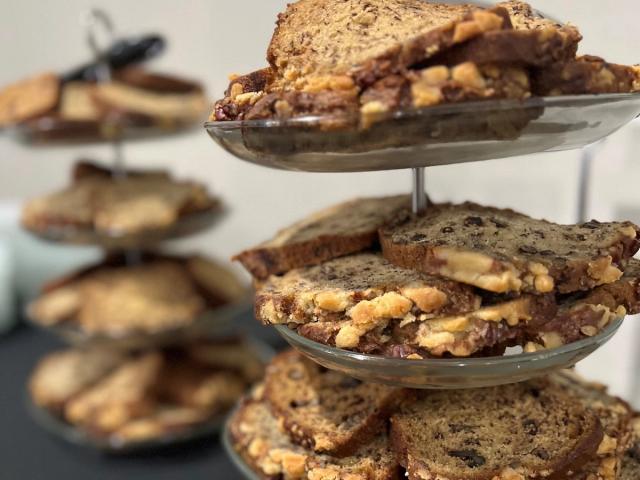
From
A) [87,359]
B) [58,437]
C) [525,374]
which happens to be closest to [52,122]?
[87,359]

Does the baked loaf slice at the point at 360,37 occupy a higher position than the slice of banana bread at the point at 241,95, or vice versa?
the baked loaf slice at the point at 360,37

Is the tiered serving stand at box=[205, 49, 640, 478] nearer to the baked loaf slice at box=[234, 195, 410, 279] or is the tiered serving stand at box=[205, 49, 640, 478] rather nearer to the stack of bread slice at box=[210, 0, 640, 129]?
the stack of bread slice at box=[210, 0, 640, 129]

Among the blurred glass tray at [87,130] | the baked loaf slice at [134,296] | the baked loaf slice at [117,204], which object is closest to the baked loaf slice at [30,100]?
the blurred glass tray at [87,130]

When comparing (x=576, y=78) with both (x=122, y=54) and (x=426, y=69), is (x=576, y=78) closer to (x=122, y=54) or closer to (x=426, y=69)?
(x=426, y=69)

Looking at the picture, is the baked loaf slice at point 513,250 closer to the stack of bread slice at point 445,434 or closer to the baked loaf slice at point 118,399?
the stack of bread slice at point 445,434

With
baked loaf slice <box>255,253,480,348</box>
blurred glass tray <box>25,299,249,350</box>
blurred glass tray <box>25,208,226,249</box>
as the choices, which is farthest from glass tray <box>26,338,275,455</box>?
baked loaf slice <box>255,253,480,348</box>
